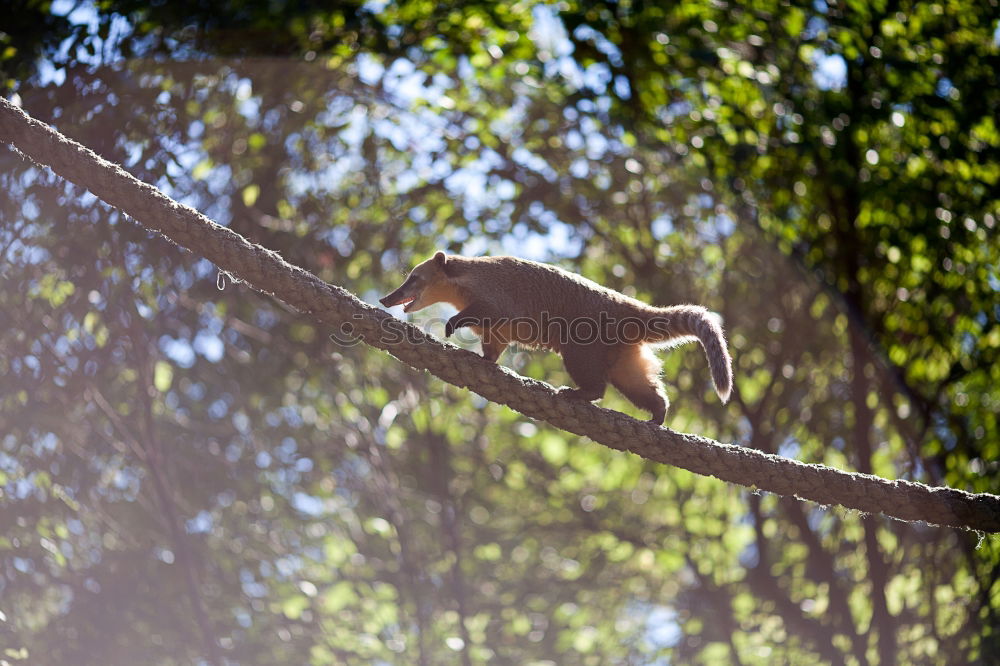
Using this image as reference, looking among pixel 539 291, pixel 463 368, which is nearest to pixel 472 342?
pixel 539 291

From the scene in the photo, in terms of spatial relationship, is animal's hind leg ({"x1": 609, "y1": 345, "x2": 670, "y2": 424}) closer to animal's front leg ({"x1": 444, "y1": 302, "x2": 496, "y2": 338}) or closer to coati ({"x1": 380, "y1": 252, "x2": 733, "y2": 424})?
coati ({"x1": 380, "y1": 252, "x2": 733, "y2": 424})

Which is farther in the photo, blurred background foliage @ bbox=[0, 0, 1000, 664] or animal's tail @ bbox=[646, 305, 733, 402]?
blurred background foliage @ bbox=[0, 0, 1000, 664]

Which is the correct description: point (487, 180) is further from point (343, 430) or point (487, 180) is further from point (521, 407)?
point (521, 407)

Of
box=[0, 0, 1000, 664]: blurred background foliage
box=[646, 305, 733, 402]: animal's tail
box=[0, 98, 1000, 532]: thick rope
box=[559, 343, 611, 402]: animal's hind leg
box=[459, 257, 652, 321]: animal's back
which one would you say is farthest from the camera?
box=[0, 0, 1000, 664]: blurred background foliage

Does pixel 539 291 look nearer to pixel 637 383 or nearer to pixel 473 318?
pixel 473 318

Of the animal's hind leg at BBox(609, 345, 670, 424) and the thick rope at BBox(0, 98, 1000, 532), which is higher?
the thick rope at BBox(0, 98, 1000, 532)

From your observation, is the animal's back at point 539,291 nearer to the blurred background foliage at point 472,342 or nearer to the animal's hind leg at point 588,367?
the animal's hind leg at point 588,367

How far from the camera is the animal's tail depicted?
13.3ft

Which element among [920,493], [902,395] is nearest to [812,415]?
[902,395]

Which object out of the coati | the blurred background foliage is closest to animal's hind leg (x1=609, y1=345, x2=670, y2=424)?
the coati

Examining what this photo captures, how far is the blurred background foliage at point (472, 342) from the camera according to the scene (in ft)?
21.1

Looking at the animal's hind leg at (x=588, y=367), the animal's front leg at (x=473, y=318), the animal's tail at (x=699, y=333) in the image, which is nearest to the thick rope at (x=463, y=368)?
the animal's tail at (x=699, y=333)

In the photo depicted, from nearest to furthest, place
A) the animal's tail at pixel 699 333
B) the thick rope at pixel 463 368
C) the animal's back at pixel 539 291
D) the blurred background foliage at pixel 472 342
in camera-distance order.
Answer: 1. the thick rope at pixel 463 368
2. the animal's tail at pixel 699 333
3. the animal's back at pixel 539 291
4. the blurred background foliage at pixel 472 342

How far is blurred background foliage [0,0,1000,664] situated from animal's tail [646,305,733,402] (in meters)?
2.46
